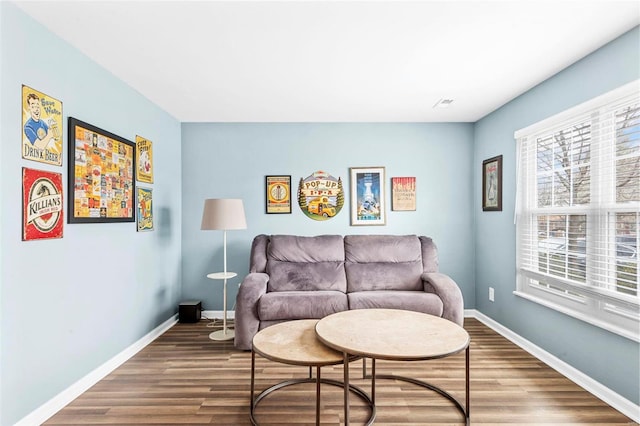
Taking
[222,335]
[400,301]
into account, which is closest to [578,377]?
[400,301]

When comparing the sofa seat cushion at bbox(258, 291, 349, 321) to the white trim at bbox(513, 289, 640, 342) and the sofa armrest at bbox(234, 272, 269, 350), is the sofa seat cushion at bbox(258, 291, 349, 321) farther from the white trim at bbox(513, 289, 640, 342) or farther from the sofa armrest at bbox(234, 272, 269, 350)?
the white trim at bbox(513, 289, 640, 342)

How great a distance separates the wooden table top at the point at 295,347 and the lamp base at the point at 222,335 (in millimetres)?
1325

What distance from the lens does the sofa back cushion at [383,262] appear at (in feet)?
11.2

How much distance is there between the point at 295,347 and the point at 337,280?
1530mm

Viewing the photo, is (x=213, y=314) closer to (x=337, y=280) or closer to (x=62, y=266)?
(x=337, y=280)

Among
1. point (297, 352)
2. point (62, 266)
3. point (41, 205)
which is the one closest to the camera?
point (297, 352)

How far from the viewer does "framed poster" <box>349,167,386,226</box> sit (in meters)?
4.07

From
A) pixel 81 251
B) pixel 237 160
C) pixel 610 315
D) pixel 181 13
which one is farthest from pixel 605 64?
pixel 81 251

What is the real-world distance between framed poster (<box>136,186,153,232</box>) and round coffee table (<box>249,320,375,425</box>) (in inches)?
69.5

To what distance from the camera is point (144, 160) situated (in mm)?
3219

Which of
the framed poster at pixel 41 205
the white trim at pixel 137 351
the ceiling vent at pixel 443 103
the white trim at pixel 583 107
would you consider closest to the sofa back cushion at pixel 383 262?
the white trim at pixel 137 351

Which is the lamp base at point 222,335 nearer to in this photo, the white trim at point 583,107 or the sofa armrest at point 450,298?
the sofa armrest at point 450,298

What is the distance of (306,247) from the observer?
3.62 m

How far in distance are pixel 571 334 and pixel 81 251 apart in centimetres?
355
